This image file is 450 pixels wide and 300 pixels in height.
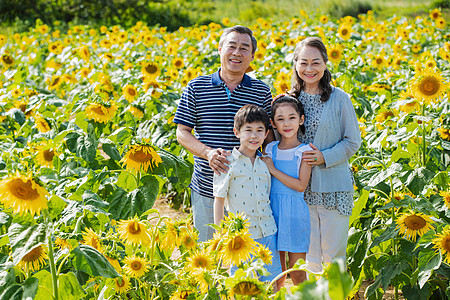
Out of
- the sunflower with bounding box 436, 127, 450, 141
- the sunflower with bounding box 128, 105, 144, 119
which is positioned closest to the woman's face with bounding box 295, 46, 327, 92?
Result: the sunflower with bounding box 436, 127, 450, 141

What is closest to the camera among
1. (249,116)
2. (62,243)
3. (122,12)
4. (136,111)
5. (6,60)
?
(62,243)

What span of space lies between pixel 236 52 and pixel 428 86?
3.93ft

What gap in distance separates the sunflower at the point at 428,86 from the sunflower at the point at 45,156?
2109 mm

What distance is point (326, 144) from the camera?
2.76 m

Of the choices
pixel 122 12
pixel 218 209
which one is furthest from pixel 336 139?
pixel 122 12

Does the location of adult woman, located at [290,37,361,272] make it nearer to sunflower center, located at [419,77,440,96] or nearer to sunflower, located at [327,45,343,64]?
sunflower center, located at [419,77,440,96]

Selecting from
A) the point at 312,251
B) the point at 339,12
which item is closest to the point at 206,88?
the point at 312,251

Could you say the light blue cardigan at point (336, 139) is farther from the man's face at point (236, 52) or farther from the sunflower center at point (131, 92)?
the sunflower center at point (131, 92)

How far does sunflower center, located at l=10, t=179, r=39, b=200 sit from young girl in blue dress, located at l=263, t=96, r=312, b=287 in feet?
3.91

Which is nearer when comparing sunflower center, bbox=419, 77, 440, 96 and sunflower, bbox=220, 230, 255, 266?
sunflower, bbox=220, 230, 255, 266

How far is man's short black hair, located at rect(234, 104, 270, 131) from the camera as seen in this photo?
8.27 ft

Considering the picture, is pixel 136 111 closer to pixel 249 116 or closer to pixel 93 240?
pixel 249 116

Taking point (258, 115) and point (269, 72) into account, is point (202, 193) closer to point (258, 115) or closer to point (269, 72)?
point (258, 115)

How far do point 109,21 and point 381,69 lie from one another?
930cm
